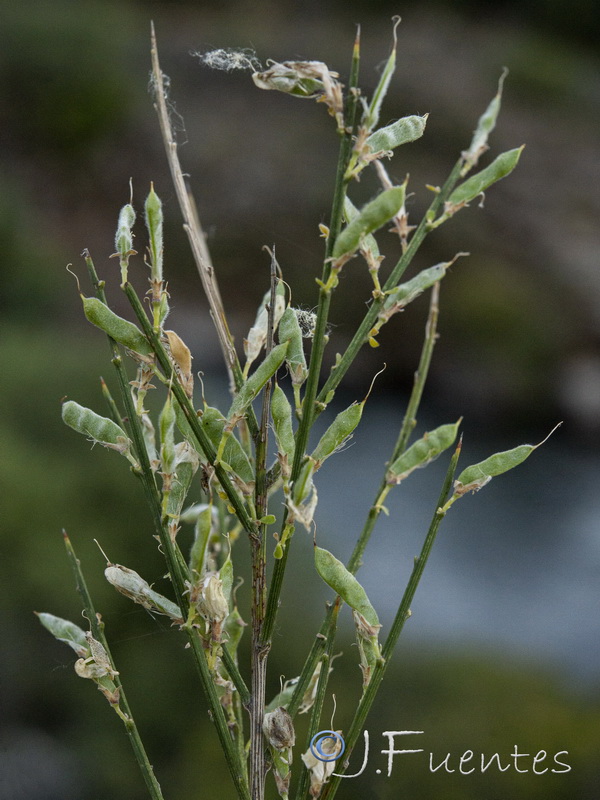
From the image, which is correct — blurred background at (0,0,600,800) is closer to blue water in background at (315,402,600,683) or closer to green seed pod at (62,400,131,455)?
blue water in background at (315,402,600,683)

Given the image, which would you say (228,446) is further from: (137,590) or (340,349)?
(340,349)

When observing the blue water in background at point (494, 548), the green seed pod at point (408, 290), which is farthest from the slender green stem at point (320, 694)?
the blue water in background at point (494, 548)

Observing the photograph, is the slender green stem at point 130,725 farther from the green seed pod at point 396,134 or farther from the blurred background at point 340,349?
the blurred background at point 340,349

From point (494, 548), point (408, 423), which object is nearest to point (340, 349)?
point (494, 548)

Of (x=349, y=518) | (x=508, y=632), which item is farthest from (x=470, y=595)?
(x=349, y=518)

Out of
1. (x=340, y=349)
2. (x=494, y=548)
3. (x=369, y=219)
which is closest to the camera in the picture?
(x=369, y=219)

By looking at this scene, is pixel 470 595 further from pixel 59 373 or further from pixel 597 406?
pixel 59 373
